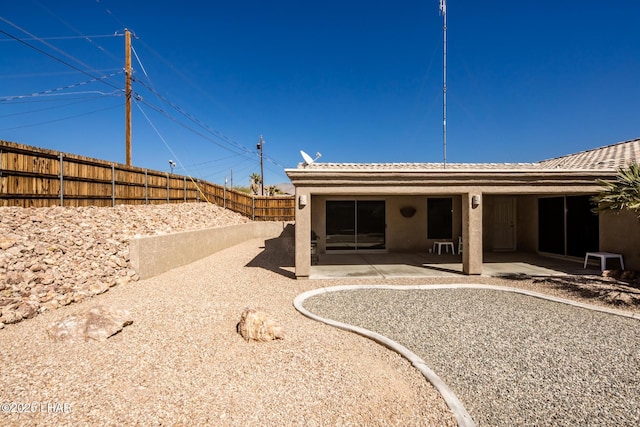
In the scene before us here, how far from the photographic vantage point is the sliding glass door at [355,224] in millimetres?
12445

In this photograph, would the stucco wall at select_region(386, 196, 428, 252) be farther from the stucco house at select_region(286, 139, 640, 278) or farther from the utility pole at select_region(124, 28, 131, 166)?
the utility pole at select_region(124, 28, 131, 166)

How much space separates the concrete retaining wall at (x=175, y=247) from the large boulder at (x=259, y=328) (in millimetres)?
4851

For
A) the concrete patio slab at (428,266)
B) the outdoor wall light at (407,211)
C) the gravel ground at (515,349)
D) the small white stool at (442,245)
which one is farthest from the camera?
the outdoor wall light at (407,211)

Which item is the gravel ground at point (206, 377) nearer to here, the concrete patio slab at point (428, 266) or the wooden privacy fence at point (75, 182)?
the concrete patio slab at point (428, 266)

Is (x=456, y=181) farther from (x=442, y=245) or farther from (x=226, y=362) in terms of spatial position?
(x=226, y=362)

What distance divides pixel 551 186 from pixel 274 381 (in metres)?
8.95

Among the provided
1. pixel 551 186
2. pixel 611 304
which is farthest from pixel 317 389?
pixel 551 186

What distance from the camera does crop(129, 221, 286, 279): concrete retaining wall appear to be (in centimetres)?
775

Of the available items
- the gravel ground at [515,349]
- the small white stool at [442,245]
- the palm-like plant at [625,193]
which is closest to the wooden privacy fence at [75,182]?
the gravel ground at [515,349]

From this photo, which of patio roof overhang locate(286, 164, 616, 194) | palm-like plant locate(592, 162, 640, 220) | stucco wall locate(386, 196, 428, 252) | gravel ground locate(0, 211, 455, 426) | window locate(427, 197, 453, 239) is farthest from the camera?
window locate(427, 197, 453, 239)

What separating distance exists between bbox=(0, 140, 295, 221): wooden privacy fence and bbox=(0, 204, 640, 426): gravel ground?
1.63 metres

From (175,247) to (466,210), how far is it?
871cm

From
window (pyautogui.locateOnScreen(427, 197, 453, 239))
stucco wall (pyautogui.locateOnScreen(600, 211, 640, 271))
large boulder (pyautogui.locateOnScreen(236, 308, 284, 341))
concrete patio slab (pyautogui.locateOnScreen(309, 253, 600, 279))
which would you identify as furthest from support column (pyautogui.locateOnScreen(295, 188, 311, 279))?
stucco wall (pyautogui.locateOnScreen(600, 211, 640, 271))

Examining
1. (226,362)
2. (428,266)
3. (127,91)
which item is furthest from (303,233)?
(127,91)
